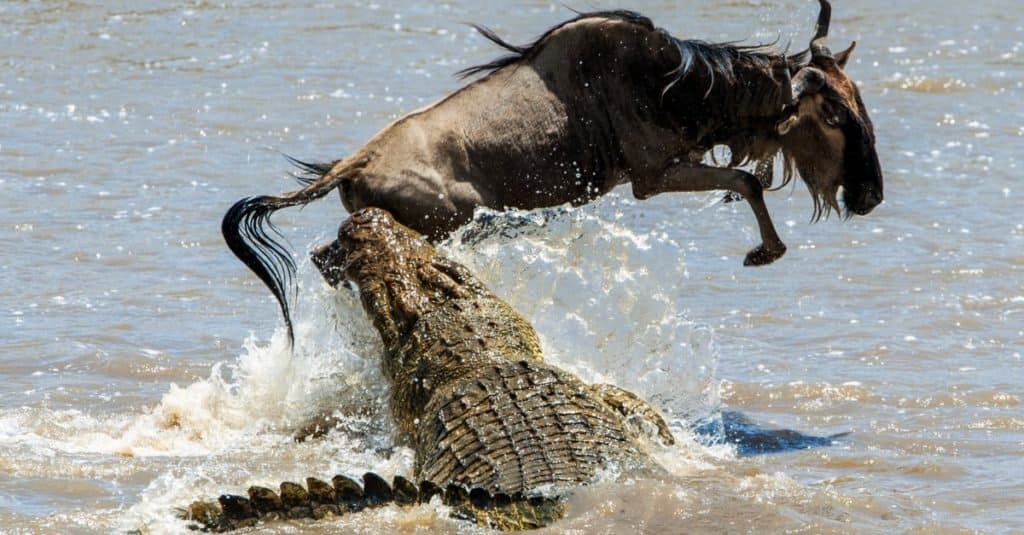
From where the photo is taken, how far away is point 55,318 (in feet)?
26.3

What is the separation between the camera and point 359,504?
5.00 meters

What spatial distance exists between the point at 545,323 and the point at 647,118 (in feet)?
3.38

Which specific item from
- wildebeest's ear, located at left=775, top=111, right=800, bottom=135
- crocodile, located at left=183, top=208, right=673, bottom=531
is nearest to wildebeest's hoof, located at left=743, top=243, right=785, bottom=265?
wildebeest's ear, located at left=775, top=111, right=800, bottom=135

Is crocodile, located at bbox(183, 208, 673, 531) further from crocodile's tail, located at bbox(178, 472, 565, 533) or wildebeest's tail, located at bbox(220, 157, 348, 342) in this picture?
wildebeest's tail, located at bbox(220, 157, 348, 342)

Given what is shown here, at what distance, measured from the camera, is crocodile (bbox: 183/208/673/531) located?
4973 millimetres

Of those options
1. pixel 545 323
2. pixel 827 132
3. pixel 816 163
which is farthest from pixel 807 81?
pixel 545 323

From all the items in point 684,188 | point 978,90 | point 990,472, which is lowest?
point 990,472

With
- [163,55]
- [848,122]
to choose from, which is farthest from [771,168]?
[163,55]

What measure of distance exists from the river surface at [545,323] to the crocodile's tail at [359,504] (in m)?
0.06

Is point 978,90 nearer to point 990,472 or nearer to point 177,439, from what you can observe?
point 990,472

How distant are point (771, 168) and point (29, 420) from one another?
11.7 ft

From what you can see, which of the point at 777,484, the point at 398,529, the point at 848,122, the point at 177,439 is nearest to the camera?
the point at 398,529

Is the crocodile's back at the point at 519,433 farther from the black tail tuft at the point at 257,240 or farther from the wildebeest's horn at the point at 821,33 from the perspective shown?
the wildebeest's horn at the point at 821,33

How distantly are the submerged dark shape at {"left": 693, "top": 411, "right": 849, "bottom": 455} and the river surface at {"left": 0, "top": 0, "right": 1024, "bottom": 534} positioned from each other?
0.26 ft
